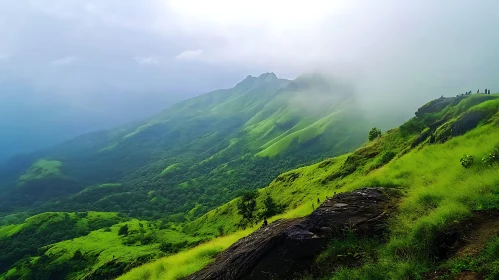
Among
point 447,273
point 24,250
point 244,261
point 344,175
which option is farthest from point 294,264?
point 24,250

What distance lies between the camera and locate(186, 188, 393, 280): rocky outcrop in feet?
54.2

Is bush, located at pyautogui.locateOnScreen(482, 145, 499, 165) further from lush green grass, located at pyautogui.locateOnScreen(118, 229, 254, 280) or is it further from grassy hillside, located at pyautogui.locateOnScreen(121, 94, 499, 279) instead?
lush green grass, located at pyautogui.locateOnScreen(118, 229, 254, 280)

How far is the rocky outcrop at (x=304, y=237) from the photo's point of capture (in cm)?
1652

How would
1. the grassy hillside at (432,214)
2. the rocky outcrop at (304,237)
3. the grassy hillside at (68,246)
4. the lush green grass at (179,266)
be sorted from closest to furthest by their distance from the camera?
the grassy hillside at (432,214)
the rocky outcrop at (304,237)
the lush green grass at (179,266)
the grassy hillside at (68,246)

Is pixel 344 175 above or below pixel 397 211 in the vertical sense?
below

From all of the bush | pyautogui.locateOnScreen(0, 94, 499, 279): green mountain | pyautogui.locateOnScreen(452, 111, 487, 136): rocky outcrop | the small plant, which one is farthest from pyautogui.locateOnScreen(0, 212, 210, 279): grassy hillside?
the bush

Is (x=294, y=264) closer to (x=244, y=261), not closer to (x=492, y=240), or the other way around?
(x=244, y=261)

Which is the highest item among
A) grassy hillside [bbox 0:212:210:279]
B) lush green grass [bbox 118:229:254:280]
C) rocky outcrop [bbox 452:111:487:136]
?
rocky outcrop [bbox 452:111:487:136]

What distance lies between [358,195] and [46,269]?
157 m

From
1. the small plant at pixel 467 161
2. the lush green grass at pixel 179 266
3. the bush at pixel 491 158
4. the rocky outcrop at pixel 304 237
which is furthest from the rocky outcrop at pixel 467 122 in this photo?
the lush green grass at pixel 179 266

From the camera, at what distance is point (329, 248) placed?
16.0m

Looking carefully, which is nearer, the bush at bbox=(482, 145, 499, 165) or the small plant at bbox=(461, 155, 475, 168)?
the bush at bbox=(482, 145, 499, 165)

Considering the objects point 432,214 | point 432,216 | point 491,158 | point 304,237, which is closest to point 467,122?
point 491,158

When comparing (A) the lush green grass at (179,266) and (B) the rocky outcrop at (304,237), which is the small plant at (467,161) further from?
(A) the lush green grass at (179,266)
